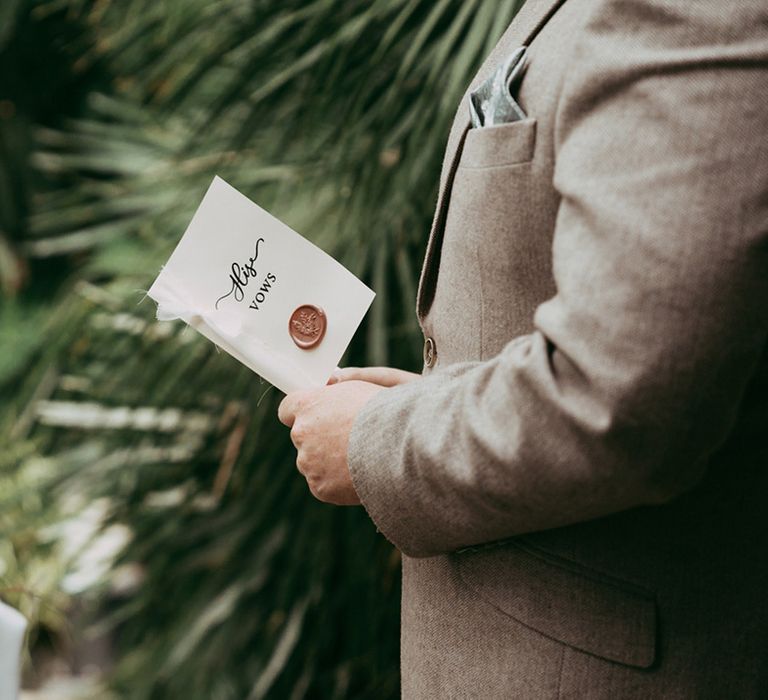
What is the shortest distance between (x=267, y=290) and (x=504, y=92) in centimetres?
26

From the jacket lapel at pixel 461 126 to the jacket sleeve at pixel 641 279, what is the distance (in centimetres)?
10

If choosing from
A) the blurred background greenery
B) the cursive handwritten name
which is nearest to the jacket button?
the cursive handwritten name

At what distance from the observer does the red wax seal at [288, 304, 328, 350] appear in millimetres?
755

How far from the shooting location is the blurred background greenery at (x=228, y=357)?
1203 mm

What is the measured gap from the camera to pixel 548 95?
573 mm

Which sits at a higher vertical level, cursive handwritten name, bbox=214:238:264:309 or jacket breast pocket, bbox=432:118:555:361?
jacket breast pocket, bbox=432:118:555:361

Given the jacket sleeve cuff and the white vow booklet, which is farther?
the white vow booklet

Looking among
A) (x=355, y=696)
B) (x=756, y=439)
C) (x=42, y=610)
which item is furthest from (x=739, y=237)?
(x=42, y=610)

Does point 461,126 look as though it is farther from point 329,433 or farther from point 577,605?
point 577,605

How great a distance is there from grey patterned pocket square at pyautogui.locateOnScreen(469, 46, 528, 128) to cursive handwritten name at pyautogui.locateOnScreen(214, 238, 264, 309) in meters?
0.23

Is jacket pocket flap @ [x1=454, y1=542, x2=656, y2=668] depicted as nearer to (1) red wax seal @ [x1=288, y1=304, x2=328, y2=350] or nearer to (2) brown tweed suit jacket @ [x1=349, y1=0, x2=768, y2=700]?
(2) brown tweed suit jacket @ [x1=349, y1=0, x2=768, y2=700]

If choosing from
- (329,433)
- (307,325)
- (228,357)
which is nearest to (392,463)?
(329,433)

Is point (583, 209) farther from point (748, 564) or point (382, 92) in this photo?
point (382, 92)

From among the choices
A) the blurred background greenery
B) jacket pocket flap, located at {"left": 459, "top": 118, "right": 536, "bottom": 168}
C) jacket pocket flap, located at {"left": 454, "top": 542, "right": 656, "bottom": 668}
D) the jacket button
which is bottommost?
→ the blurred background greenery
